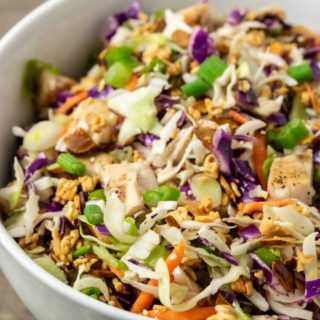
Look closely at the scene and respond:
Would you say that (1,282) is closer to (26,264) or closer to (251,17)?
(26,264)

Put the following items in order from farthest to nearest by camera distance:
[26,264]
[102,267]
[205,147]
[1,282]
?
1. [1,282]
2. [205,147]
3. [102,267]
4. [26,264]

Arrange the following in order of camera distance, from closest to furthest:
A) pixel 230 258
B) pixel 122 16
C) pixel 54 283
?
pixel 54 283 < pixel 230 258 < pixel 122 16

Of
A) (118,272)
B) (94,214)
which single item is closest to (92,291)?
(118,272)

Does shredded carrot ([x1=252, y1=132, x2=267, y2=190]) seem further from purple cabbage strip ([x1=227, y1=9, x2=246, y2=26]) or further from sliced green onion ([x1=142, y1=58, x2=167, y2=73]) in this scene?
purple cabbage strip ([x1=227, y1=9, x2=246, y2=26])

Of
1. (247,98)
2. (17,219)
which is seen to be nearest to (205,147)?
(247,98)

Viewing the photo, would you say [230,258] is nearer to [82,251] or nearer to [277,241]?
[277,241]

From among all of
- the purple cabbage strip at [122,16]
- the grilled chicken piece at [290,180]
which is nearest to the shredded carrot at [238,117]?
the grilled chicken piece at [290,180]

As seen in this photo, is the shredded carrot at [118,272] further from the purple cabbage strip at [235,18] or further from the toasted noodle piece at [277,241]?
the purple cabbage strip at [235,18]
